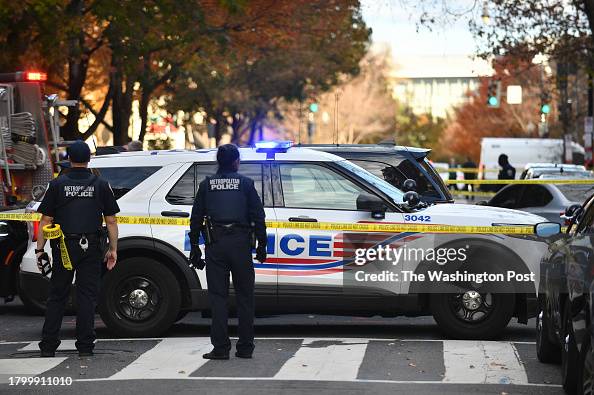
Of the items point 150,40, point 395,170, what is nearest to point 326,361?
point 395,170

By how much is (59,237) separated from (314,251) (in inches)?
90.9

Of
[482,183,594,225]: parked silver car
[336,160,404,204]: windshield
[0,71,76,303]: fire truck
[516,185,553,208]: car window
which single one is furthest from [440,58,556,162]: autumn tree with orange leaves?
[336,160,404,204]: windshield

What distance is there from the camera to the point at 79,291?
10.2m

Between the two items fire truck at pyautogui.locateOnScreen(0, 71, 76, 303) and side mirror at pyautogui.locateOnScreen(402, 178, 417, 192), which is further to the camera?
fire truck at pyautogui.locateOnScreen(0, 71, 76, 303)

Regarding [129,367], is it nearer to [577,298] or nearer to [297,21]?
[577,298]

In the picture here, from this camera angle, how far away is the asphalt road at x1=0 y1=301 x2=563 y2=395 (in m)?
8.73

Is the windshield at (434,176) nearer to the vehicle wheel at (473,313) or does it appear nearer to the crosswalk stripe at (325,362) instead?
the vehicle wheel at (473,313)

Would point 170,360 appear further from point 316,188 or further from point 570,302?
point 570,302

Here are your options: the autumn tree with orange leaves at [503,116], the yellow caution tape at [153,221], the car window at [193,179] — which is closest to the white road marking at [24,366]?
the yellow caution tape at [153,221]

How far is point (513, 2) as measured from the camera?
29.8 meters

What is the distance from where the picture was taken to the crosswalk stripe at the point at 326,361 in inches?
361

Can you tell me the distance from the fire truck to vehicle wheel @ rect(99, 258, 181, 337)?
5.55 metres

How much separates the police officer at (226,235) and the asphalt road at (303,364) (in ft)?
1.32

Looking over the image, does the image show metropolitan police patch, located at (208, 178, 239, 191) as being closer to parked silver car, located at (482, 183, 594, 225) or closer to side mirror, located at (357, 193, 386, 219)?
side mirror, located at (357, 193, 386, 219)
